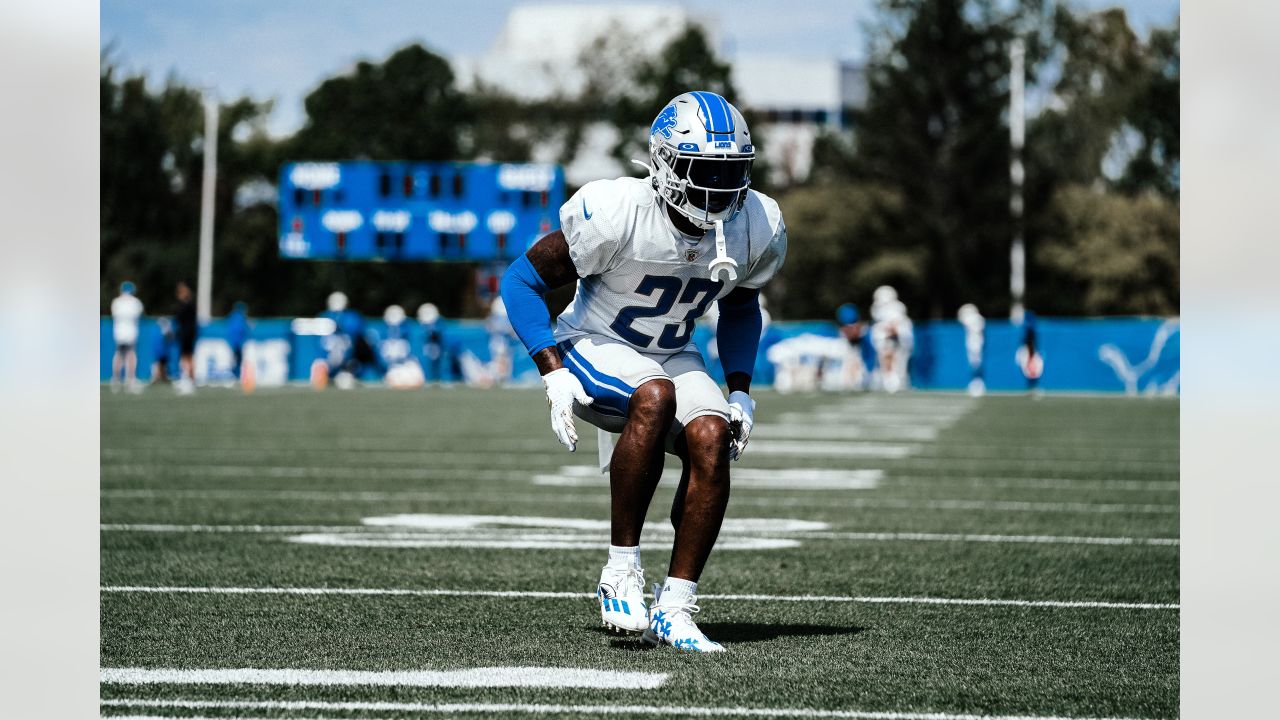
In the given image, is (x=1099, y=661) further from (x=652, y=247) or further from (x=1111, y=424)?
(x=1111, y=424)

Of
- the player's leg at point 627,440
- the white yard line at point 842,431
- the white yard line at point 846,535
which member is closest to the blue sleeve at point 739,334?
the player's leg at point 627,440

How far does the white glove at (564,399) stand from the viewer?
455 cm

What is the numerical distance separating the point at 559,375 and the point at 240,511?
13.7 ft

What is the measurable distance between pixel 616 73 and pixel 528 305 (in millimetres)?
55007

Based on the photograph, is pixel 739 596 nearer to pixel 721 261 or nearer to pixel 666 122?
pixel 721 261

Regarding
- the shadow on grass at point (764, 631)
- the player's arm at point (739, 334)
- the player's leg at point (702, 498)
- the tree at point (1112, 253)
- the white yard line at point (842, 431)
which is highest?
the tree at point (1112, 253)

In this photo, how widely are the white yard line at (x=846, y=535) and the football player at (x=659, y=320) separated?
8.76 ft

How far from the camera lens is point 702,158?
452cm

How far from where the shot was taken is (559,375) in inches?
183

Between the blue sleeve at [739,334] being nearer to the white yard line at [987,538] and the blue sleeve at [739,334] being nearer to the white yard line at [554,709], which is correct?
the white yard line at [554,709]

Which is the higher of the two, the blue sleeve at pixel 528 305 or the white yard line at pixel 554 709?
the blue sleeve at pixel 528 305

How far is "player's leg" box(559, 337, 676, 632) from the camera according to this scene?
4.57m

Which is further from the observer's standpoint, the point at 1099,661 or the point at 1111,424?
the point at 1111,424
